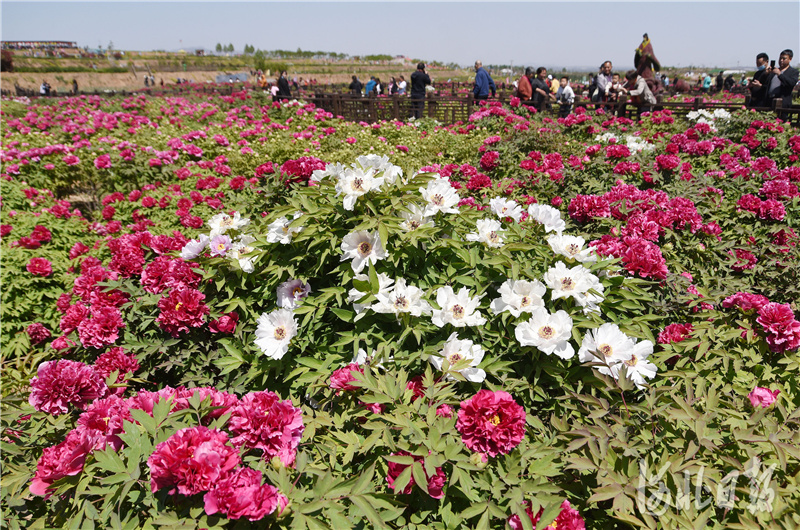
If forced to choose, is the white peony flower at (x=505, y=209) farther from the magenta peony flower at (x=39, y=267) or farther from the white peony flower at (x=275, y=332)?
the magenta peony flower at (x=39, y=267)

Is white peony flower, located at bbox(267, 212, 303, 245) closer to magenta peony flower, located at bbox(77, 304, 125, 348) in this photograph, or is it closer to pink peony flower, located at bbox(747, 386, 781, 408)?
magenta peony flower, located at bbox(77, 304, 125, 348)

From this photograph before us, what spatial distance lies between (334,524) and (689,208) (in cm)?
257

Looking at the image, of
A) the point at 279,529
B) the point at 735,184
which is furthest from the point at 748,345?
the point at 735,184

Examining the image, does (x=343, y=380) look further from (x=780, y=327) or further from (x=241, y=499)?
(x=780, y=327)

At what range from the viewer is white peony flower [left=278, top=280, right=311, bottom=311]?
1.78 metres

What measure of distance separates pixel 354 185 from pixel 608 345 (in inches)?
42.7

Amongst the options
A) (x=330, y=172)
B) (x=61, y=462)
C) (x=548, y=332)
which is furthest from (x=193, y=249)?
(x=548, y=332)

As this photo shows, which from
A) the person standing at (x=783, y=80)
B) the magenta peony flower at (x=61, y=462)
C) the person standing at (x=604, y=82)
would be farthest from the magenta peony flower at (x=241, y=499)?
the person standing at (x=604, y=82)

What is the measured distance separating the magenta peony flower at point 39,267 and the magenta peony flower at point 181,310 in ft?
6.47

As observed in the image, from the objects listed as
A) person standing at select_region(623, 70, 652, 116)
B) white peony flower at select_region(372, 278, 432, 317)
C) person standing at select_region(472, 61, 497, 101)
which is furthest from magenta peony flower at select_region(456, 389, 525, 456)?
person standing at select_region(472, 61, 497, 101)

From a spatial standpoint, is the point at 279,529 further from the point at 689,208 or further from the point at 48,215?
the point at 48,215

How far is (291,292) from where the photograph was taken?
1.82 metres

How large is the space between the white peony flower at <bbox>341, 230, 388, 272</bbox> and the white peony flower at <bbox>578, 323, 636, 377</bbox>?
0.78 m

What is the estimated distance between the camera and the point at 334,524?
1.03 metres
